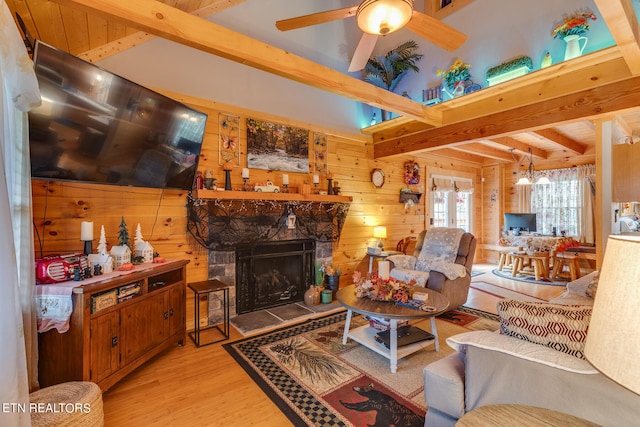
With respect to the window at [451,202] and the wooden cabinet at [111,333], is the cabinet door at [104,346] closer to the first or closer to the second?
the wooden cabinet at [111,333]

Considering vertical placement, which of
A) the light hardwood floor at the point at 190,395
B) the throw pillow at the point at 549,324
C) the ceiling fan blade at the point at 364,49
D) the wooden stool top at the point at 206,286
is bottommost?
the light hardwood floor at the point at 190,395

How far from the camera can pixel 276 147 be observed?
12.5 ft

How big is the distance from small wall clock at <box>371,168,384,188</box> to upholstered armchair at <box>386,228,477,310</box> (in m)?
1.27

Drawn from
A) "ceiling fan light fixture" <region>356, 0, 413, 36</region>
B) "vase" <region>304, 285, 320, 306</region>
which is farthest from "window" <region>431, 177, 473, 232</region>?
"ceiling fan light fixture" <region>356, 0, 413, 36</region>

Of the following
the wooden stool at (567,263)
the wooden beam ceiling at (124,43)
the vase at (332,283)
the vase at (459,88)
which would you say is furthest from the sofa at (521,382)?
the wooden stool at (567,263)

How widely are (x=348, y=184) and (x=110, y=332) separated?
3469 mm

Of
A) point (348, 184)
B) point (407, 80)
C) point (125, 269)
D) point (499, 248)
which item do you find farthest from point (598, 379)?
point (499, 248)

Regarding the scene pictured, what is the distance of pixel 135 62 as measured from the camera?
2896mm

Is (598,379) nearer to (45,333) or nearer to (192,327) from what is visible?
(45,333)

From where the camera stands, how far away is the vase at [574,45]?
272 centimetres

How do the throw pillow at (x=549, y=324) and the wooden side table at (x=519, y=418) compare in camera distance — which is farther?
the throw pillow at (x=549, y=324)

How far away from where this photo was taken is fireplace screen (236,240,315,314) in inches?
139

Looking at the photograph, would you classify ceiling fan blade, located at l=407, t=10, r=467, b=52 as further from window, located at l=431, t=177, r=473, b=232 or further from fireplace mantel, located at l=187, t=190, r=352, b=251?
window, located at l=431, t=177, r=473, b=232

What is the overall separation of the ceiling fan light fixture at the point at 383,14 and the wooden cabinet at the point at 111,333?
93.3 inches
